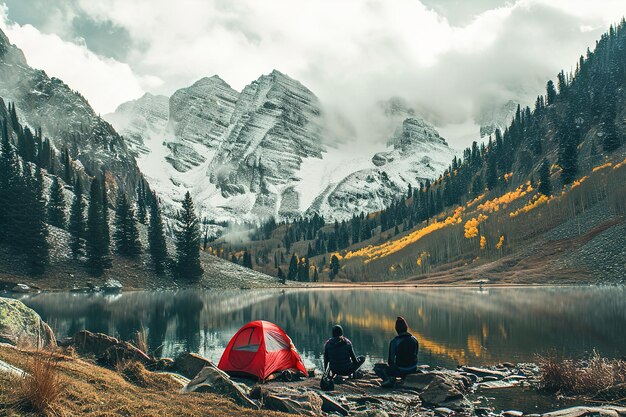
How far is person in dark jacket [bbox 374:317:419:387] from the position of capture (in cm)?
2216

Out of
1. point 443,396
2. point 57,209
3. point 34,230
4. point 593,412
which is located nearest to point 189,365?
point 443,396

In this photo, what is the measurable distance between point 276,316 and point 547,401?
45127 millimetres

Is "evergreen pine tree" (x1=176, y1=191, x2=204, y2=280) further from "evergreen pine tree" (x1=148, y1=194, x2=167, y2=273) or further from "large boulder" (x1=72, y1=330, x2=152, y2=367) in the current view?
"large boulder" (x1=72, y1=330, x2=152, y2=367)

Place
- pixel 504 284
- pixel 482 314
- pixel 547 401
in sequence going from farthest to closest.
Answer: pixel 504 284 → pixel 482 314 → pixel 547 401

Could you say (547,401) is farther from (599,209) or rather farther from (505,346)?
(599,209)

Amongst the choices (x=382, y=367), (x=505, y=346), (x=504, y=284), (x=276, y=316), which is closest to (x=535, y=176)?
(x=504, y=284)

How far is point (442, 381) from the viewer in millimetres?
20219

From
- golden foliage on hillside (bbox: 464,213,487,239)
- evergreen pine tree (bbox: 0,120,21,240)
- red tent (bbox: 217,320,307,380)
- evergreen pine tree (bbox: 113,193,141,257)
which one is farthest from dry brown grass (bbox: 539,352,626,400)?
golden foliage on hillside (bbox: 464,213,487,239)

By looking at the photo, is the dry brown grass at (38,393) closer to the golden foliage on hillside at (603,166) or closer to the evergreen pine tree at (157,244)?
the evergreen pine tree at (157,244)

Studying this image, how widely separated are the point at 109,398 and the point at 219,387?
15.0ft

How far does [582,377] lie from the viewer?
66.0ft

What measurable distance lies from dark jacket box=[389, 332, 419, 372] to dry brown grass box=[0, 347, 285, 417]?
349 inches

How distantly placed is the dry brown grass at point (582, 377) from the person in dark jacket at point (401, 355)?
5567 mm

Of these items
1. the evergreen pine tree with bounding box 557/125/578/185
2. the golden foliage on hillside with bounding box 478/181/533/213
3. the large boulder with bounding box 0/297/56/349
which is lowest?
the large boulder with bounding box 0/297/56/349
